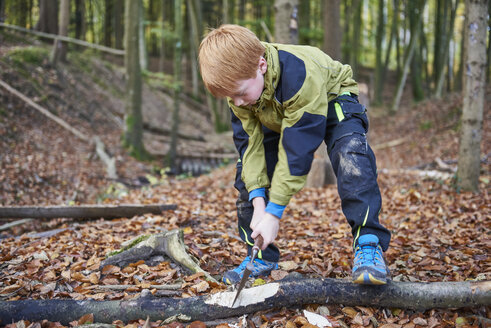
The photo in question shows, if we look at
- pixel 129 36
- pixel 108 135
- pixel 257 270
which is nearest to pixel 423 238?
pixel 257 270

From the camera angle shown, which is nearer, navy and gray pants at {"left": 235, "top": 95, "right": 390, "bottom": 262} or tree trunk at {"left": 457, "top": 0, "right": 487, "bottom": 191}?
navy and gray pants at {"left": 235, "top": 95, "right": 390, "bottom": 262}

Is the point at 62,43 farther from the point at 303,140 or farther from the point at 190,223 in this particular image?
the point at 303,140

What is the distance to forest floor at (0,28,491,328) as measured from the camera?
96.4 inches

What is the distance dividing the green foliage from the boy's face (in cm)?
→ 1031

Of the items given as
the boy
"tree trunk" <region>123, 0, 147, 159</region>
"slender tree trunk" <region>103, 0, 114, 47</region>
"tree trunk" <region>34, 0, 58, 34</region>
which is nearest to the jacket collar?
the boy

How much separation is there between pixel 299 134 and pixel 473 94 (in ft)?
13.2

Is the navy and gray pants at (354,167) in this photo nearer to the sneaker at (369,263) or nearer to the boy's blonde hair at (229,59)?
the sneaker at (369,263)

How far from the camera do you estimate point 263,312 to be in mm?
2227

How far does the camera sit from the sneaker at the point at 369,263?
2004mm

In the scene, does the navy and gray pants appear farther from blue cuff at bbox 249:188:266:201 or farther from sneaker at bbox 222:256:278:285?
sneaker at bbox 222:256:278:285

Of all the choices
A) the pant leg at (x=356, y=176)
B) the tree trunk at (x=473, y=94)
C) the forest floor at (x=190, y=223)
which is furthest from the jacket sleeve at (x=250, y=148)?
the tree trunk at (x=473, y=94)

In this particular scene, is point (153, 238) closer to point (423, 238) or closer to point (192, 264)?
point (192, 264)

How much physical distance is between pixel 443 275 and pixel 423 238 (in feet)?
3.06

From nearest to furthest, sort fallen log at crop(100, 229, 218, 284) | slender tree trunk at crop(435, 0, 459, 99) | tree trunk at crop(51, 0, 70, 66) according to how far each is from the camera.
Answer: fallen log at crop(100, 229, 218, 284) < tree trunk at crop(51, 0, 70, 66) < slender tree trunk at crop(435, 0, 459, 99)
